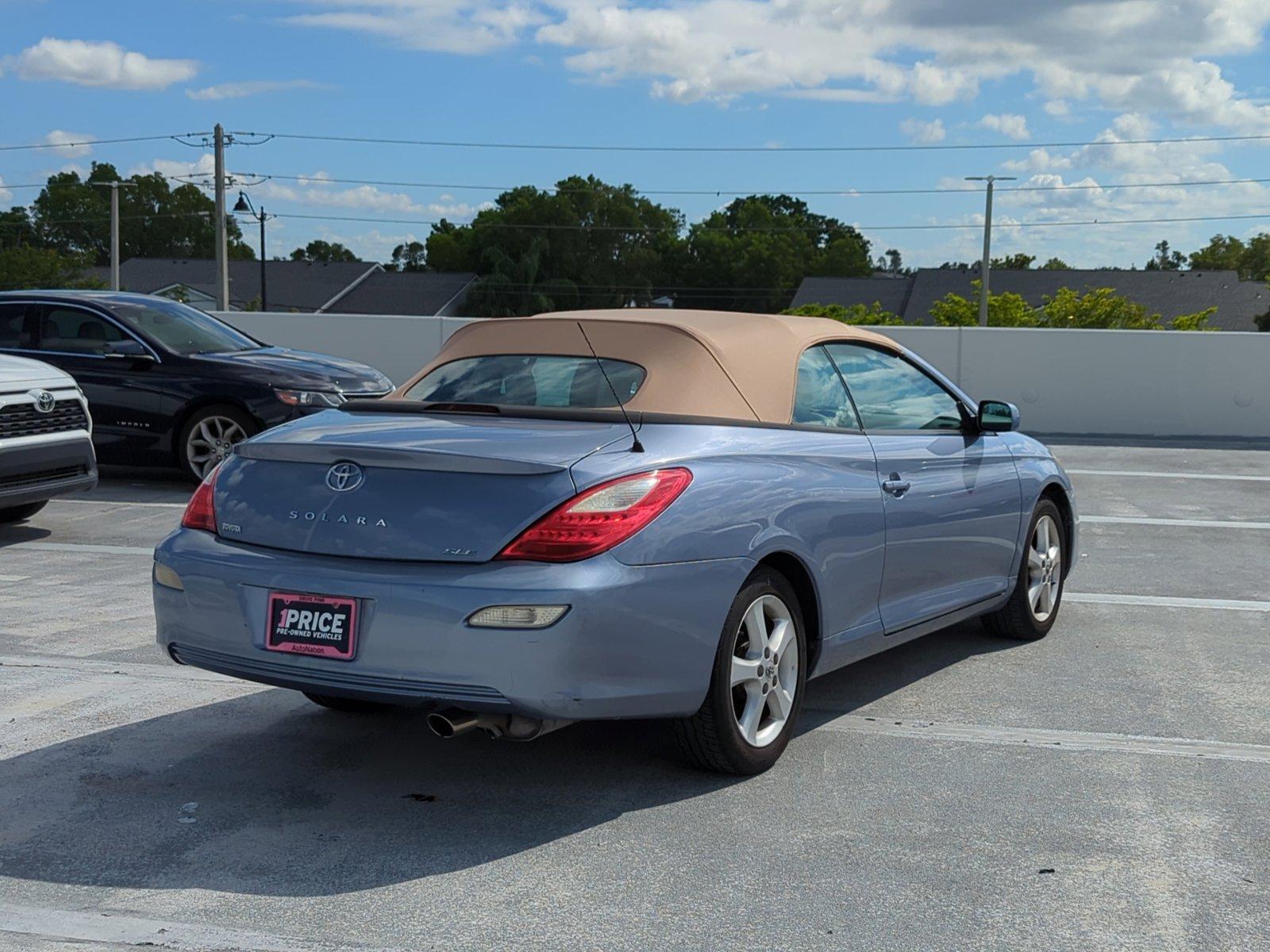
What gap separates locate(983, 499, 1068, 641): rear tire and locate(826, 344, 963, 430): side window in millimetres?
816

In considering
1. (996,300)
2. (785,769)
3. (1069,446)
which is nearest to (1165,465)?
(1069,446)

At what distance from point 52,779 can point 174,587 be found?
0.72m

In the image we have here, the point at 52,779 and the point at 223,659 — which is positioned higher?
the point at 223,659

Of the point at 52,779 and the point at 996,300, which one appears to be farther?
the point at 996,300

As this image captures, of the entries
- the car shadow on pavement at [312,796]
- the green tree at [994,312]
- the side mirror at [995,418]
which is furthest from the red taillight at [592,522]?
the green tree at [994,312]

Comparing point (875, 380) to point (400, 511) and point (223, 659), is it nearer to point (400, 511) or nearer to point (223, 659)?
point (400, 511)

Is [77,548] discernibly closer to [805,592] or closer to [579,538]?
[805,592]

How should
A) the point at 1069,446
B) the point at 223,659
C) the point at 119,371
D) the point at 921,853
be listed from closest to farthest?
1. the point at 921,853
2. the point at 223,659
3. the point at 119,371
4. the point at 1069,446

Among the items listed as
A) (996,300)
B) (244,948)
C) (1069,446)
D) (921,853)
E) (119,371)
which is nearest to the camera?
(244,948)

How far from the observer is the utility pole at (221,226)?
5403cm

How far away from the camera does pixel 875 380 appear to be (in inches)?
233

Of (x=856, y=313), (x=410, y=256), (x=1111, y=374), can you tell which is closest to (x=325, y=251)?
(x=410, y=256)

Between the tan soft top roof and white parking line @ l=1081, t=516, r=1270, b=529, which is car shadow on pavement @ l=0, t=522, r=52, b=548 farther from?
white parking line @ l=1081, t=516, r=1270, b=529

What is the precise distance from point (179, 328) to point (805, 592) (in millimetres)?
8871
